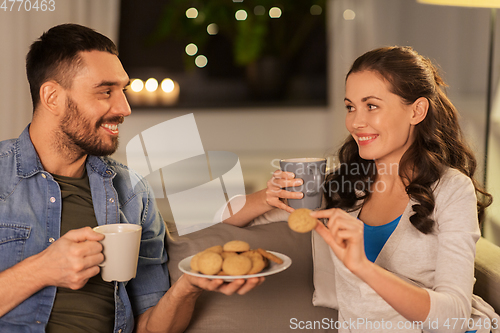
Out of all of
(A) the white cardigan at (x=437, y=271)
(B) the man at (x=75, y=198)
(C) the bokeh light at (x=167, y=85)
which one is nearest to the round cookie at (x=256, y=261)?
(B) the man at (x=75, y=198)

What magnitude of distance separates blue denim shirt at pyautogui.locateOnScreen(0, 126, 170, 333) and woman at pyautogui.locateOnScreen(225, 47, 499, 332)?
263mm

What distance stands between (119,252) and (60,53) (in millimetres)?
592

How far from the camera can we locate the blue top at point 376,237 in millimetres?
1125

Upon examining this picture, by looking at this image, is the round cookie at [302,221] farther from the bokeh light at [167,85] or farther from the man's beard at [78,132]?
the bokeh light at [167,85]

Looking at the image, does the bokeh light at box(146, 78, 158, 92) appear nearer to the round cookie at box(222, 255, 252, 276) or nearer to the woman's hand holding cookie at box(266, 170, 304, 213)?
the woman's hand holding cookie at box(266, 170, 304, 213)

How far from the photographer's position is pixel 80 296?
1.04 m

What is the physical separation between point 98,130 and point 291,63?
98.4 inches

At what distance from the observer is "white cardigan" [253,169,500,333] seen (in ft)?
2.89

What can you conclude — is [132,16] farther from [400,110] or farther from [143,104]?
[400,110]

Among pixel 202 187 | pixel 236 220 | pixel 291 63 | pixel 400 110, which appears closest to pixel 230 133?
pixel 291 63

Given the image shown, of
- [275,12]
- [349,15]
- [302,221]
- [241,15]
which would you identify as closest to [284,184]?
[302,221]

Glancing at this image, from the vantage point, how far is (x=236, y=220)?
52.4 inches

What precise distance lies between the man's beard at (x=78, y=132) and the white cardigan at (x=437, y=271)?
69 cm

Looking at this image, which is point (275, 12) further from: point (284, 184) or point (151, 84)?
point (284, 184)
